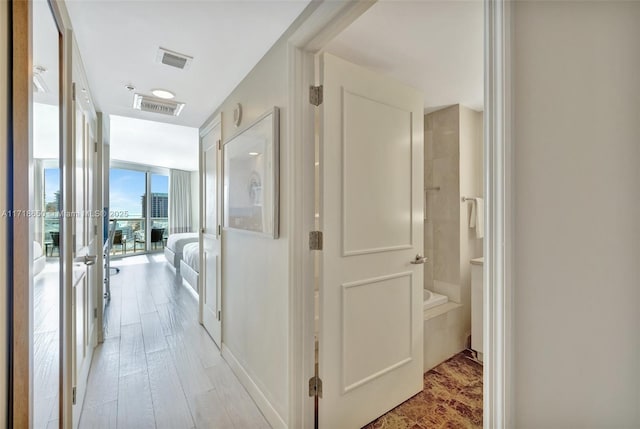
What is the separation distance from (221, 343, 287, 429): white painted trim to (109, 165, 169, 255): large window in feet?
19.2

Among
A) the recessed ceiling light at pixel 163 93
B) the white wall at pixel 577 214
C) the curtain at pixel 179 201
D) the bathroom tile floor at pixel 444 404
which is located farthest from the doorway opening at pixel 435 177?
the curtain at pixel 179 201

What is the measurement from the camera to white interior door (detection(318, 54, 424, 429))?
154 centimetres

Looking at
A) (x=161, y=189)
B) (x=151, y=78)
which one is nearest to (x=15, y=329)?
(x=151, y=78)

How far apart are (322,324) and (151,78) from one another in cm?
212

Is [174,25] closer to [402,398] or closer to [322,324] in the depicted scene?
[322,324]

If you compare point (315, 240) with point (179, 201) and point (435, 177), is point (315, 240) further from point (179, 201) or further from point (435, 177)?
point (179, 201)

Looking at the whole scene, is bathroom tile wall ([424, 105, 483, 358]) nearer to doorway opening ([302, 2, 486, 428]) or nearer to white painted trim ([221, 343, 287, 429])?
doorway opening ([302, 2, 486, 428])

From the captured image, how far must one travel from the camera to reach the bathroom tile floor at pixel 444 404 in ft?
5.72

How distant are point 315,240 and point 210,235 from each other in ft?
5.86

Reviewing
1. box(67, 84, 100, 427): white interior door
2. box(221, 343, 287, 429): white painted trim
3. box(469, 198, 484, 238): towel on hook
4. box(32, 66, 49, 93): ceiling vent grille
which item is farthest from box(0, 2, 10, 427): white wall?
box(469, 198, 484, 238): towel on hook

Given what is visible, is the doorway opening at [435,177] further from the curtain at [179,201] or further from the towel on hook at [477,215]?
the curtain at [179,201]

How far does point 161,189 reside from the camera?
819cm

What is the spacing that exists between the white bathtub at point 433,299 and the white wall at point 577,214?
2.07 metres

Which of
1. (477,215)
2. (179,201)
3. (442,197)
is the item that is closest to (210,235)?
(442,197)
